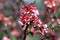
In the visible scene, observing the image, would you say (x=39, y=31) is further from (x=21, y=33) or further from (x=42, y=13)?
(x=42, y=13)

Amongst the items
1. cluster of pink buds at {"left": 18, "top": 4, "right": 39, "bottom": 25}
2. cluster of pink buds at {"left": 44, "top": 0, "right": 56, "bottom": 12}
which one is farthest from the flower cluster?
cluster of pink buds at {"left": 44, "top": 0, "right": 56, "bottom": 12}

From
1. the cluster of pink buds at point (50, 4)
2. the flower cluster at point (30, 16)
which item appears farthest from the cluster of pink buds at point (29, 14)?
the cluster of pink buds at point (50, 4)

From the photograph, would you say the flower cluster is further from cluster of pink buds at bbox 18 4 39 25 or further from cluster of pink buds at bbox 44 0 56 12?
cluster of pink buds at bbox 44 0 56 12

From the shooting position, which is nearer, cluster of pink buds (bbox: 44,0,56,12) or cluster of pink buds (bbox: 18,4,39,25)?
cluster of pink buds (bbox: 18,4,39,25)

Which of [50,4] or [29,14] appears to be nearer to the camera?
[29,14]

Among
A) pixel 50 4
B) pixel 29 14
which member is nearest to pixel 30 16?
pixel 29 14

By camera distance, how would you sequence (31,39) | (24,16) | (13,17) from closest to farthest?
(24,16)
(31,39)
(13,17)

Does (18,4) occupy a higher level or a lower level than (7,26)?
higher

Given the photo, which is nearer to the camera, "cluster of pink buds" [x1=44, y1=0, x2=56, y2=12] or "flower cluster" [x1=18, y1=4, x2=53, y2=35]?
"flower cluster" [x1=18, y1=4, x2=53, y2=35]

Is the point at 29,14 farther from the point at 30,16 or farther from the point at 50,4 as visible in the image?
the point at 50,4

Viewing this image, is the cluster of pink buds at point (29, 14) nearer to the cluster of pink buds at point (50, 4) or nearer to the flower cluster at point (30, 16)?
the flower cluster at point (30, 16)

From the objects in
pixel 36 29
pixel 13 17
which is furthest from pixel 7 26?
pixel 36 29
